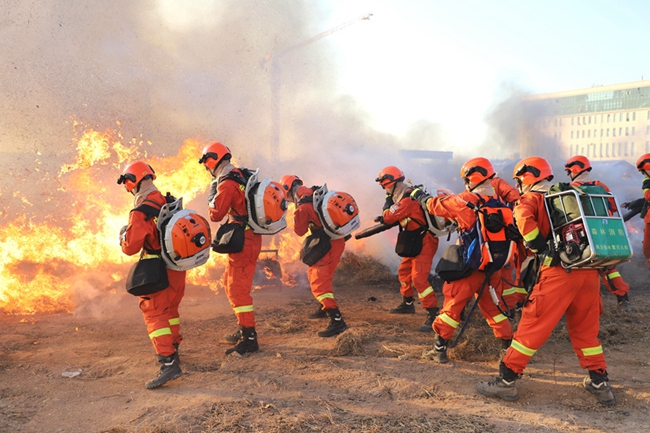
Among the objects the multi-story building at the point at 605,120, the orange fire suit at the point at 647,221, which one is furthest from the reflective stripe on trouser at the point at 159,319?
the multi-story building at the point at 605,120

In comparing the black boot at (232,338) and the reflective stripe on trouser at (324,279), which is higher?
the reflective stripe on trouser at (324,279)

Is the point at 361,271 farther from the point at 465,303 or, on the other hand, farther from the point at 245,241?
the point at 465,303

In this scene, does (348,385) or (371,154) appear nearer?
(348,385)

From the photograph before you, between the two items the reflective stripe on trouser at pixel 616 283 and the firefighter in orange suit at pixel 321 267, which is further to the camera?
the reflective stripe on trouser at pixel 616 283

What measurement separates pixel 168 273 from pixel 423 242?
3728mm

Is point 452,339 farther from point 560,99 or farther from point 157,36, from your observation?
point 560,99

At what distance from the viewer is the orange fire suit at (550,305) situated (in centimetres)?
404

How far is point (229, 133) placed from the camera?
14.9m

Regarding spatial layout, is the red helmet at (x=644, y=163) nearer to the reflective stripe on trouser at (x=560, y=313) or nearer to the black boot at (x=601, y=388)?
the reflective stripe on trouser at (x=560, y=313)

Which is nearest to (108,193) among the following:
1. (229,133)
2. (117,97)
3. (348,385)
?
(117,97)

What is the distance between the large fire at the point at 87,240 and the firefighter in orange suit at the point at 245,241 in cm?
347

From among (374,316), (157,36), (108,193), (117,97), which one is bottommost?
(374,316)

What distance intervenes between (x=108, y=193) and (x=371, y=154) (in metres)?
8.54

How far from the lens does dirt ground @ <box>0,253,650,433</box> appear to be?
380cm
